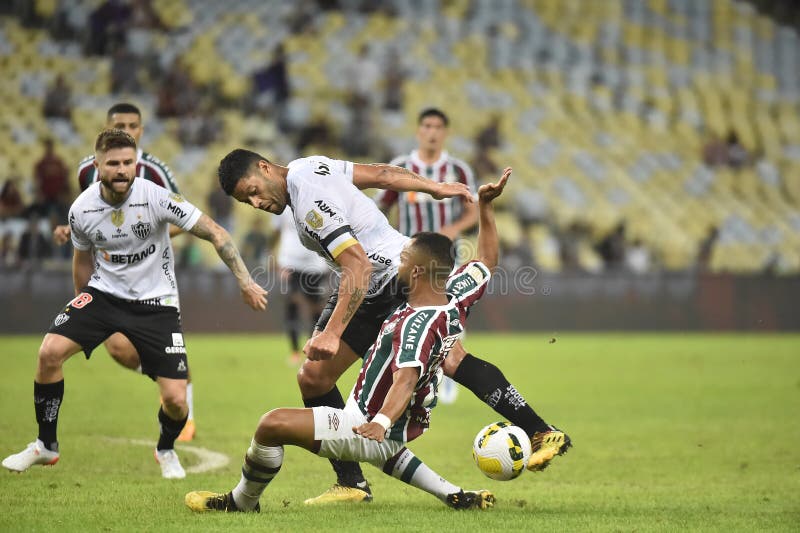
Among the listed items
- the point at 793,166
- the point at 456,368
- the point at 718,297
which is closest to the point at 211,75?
the point at 718,297

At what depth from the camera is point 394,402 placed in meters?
5.62

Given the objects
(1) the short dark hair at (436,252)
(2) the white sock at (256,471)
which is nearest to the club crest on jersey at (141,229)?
(2) the white sock at (256,471)

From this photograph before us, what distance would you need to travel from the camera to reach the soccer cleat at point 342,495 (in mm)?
6469

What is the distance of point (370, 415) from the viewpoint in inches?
236

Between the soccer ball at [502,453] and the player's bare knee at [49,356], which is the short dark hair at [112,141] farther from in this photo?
the soccer ball at [502,453]

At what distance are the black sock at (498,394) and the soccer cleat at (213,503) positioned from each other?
4.71 feet

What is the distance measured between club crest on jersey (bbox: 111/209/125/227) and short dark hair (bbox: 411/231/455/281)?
6.84 feet

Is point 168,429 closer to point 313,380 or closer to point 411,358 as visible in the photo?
point 313,380

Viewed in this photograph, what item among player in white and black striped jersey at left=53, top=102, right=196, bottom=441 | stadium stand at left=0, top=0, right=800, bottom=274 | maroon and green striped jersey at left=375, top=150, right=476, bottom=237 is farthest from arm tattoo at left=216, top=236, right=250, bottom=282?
stadium stand at left=0, top=0, right=800, bottom=274

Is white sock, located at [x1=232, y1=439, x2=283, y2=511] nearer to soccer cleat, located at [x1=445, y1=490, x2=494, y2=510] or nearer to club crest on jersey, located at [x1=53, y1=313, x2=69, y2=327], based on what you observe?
soccer cleat, located at [x1=445, y1=490, x2=494, y2=510]

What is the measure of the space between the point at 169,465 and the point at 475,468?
2.04m

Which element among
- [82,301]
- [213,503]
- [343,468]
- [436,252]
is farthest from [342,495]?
[82,301]

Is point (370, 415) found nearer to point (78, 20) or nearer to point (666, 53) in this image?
point (78, 20)

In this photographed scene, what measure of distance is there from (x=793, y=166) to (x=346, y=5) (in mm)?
11517
